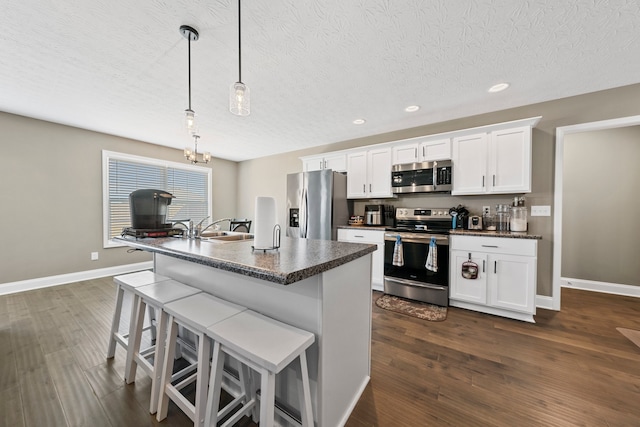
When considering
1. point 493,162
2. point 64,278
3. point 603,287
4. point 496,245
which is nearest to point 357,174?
point 493,162

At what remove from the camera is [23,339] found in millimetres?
2090

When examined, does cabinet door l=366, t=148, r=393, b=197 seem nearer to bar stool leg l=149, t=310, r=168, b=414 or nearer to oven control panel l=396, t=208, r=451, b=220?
oven control panel l=396, t=208, r=451, b=220

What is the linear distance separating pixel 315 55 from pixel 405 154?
202 centimetres

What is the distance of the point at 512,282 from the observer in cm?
251

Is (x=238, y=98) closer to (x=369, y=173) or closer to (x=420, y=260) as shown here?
(x=369, y=173)

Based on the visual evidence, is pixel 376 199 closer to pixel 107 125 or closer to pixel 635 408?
pixel 635 408

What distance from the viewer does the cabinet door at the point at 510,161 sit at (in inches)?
104

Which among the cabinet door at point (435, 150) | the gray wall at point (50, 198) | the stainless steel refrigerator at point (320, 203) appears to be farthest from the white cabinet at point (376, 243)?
the gray wall at point (50, 198)

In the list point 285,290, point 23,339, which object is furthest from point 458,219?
point 23,339

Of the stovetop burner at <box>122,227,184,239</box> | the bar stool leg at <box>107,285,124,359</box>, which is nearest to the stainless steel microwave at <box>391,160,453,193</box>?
the stovetop burner at <box>122,227,184,239</box>

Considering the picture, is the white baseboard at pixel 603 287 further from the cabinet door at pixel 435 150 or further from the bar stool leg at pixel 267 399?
the bar stool leg at pixel 267 399

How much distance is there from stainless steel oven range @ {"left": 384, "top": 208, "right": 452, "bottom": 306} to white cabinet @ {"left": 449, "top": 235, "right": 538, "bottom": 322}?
0.41 feet

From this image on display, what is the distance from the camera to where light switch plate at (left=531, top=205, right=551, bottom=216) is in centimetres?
276

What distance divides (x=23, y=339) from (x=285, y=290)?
8.99ft
